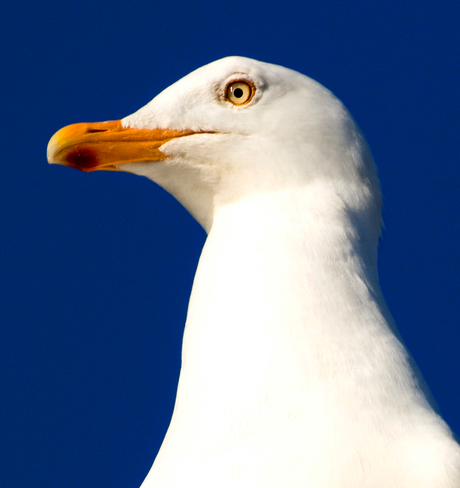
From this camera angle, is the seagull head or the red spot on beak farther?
the red spot on beak

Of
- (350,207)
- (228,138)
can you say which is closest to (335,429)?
(350,207)

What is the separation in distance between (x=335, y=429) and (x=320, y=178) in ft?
3.38

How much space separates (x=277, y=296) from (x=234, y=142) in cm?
76

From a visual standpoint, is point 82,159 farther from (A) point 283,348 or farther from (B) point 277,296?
(A) point 283,348

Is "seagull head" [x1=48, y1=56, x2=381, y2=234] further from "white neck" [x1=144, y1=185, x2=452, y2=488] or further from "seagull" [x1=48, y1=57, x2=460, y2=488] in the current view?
"white neck" [x1=144, y1=185, x2=452, y2=488]

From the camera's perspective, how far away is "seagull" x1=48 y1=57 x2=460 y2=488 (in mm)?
1917

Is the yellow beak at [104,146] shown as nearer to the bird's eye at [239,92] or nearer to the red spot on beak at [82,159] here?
the red spot on beak at [82,159]

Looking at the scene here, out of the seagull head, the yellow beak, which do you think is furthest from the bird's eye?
the yellow beak

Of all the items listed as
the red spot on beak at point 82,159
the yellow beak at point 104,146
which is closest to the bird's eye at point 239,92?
the yellow beak at point 104,146

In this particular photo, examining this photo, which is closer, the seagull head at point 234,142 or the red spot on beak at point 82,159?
the seagull head at point 234,142

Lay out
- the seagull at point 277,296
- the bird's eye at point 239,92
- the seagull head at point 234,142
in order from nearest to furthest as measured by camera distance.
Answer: the seagull at point 277,296
the seagull head at point 234,142
the bird's eye at point 239,92

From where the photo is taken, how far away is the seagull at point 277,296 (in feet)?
6.29

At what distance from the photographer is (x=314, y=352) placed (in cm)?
208

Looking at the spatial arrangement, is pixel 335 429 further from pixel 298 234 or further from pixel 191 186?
pixel 191 186
